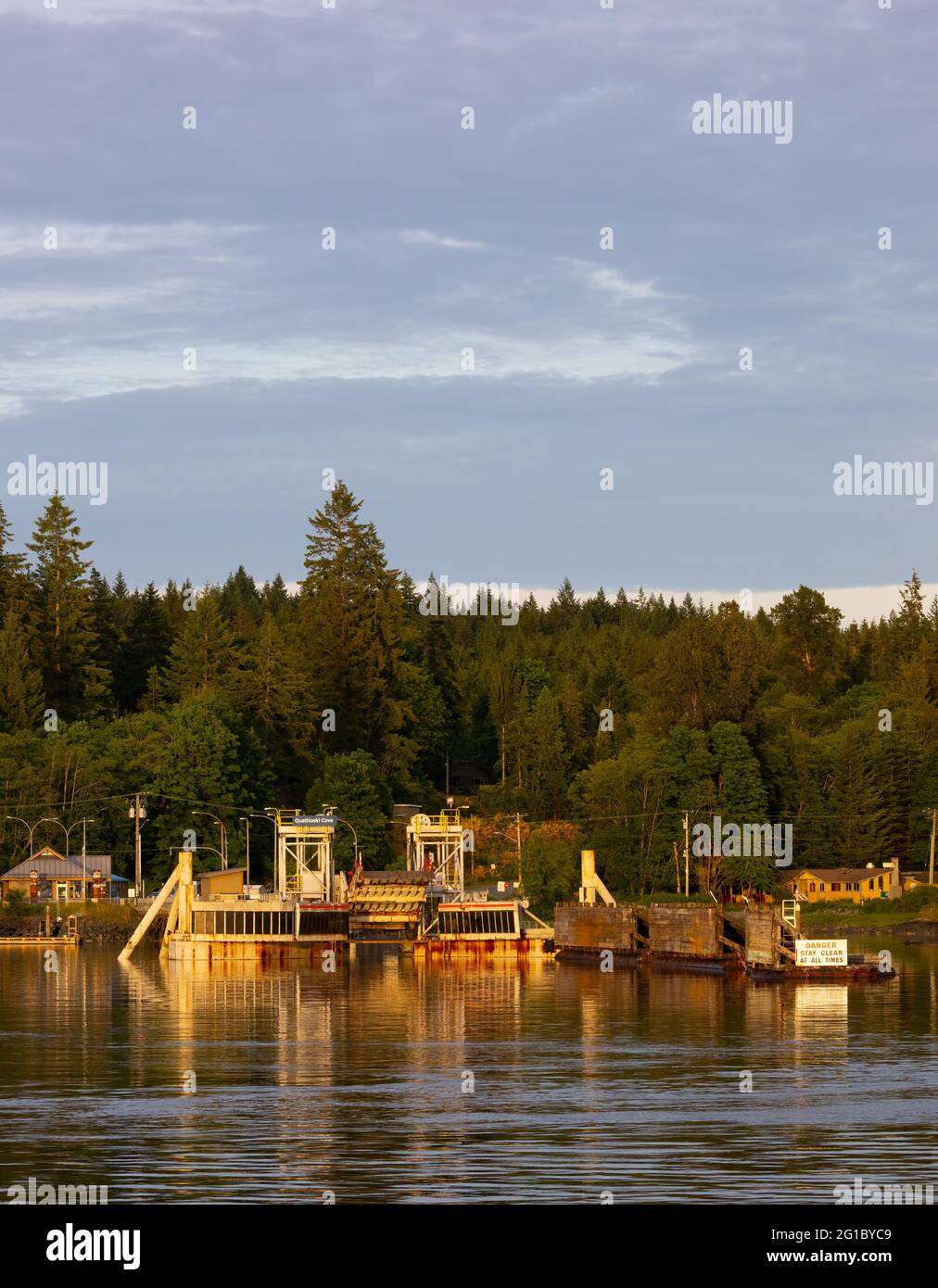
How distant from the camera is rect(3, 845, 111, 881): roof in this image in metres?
174

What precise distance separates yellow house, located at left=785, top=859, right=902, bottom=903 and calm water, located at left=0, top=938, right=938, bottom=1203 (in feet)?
268

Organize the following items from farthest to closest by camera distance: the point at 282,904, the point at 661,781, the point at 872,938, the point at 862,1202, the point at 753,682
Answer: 1. the point at 753,682
2. the point at 661,781
3. the point at 872,938
4. the point at 282,904
5. the point at 862,1202

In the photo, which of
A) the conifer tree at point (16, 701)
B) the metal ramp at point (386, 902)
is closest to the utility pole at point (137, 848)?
the metal ramp at point (386, 902)

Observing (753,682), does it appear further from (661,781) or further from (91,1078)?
(91,1078)

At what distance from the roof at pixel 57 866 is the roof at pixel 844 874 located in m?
65.2

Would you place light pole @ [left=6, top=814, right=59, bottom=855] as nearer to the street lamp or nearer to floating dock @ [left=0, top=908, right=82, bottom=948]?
the street lamp

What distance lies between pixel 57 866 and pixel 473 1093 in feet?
406

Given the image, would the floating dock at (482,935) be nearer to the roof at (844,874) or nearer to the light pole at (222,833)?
the light pole at (222,833)

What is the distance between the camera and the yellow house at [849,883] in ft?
590

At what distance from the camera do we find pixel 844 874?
182000 millimetres

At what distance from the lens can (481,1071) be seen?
62312mm

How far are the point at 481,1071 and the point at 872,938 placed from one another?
102990 millimetres

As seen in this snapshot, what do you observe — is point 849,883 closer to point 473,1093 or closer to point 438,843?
point 438,843

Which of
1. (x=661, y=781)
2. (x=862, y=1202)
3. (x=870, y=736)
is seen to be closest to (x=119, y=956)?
(x=661, y=781)
